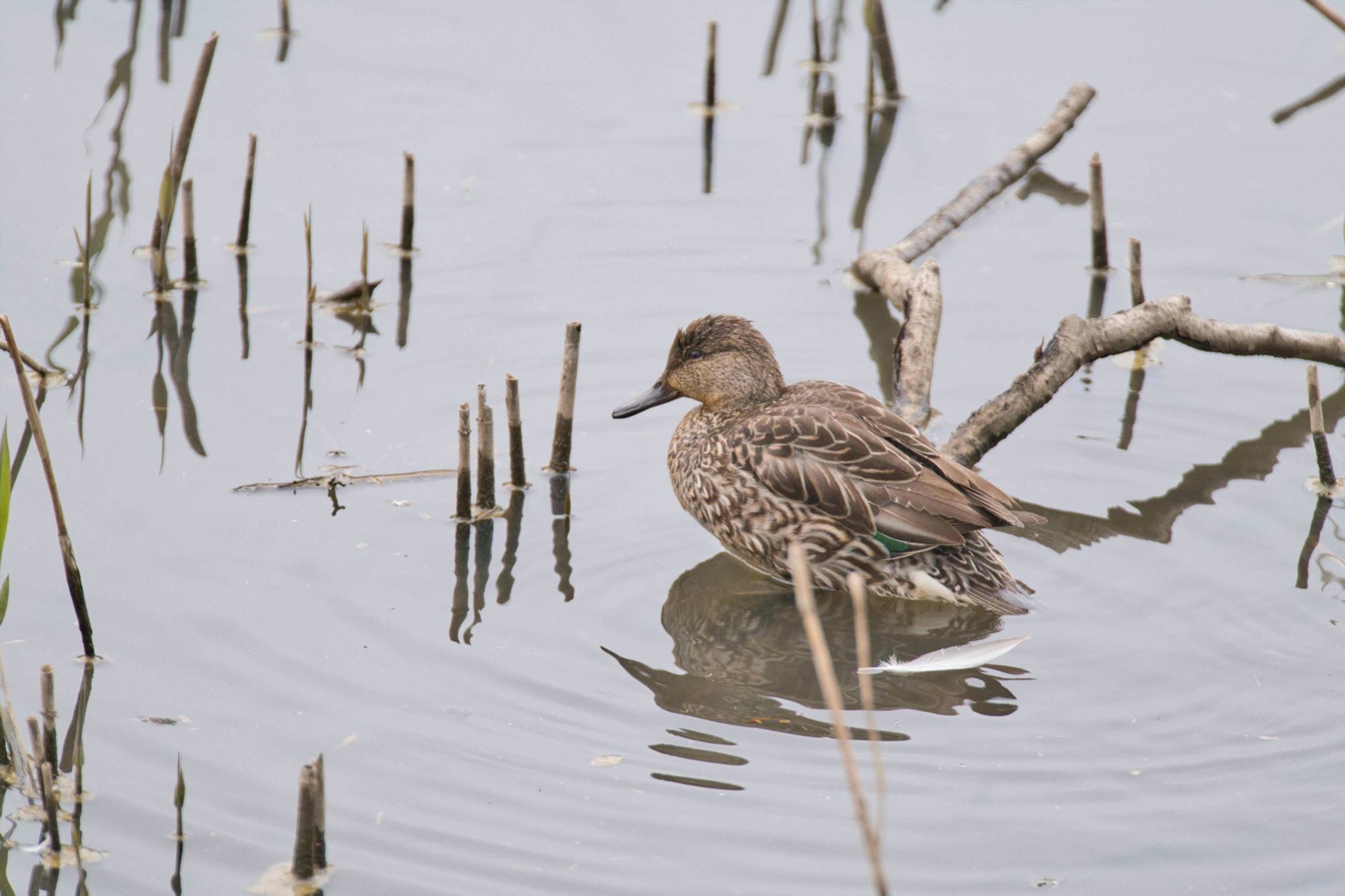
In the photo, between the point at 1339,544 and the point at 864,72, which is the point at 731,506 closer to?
the point at 1339,544

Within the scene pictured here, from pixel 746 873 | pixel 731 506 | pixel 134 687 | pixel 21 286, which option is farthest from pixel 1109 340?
pixel 21 286

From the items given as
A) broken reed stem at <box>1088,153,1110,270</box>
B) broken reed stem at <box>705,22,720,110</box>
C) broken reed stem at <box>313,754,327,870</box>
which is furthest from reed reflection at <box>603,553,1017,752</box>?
broken reed stem at <box>705,22,720,110</box>

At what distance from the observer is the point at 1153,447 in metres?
7.01

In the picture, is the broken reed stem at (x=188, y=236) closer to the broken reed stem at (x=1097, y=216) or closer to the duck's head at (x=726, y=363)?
the duck's head at (x=726, y=363)

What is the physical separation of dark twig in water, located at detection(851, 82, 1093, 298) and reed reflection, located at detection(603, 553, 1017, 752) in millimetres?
1771

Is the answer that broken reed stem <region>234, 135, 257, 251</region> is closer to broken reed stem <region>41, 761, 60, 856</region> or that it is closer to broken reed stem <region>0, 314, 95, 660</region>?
broken reed stem <region>0, 314, 95, 660</region>

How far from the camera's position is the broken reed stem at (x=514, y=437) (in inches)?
241

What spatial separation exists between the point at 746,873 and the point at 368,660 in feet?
5.23

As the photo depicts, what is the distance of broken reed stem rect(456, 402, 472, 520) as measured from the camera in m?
5.94

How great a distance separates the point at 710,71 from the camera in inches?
378

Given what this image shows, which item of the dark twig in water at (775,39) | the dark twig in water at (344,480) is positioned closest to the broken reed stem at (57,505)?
the dark twig in water at (344,480)

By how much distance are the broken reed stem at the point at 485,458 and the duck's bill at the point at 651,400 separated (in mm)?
632

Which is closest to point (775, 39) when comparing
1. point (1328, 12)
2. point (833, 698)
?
point (1328, 12)

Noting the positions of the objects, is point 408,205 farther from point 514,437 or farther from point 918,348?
point 918,348
